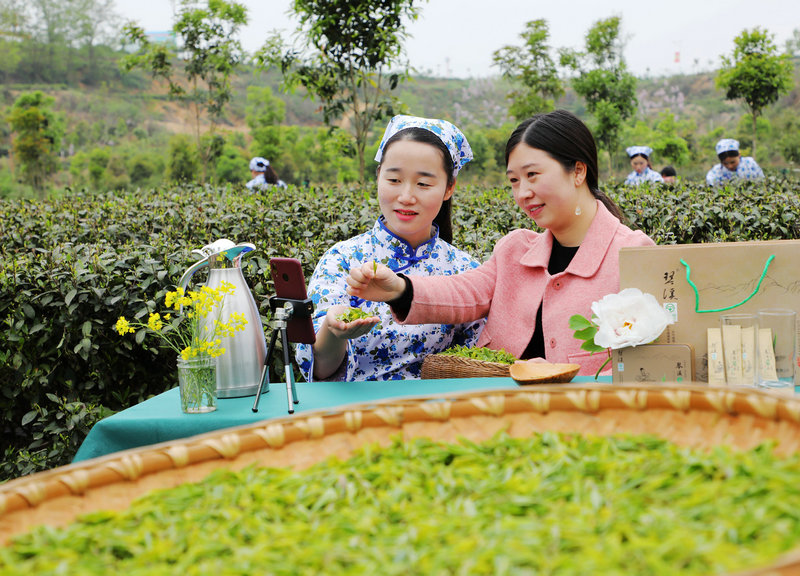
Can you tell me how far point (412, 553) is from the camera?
76 cm

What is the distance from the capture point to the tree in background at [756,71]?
1570cm

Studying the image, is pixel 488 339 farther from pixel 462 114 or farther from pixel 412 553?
pixel 462 114

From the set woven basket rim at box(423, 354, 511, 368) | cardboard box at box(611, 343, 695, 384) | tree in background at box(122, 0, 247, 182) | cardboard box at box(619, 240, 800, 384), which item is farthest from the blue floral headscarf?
tree in background at box(122, 0, 247, 182)

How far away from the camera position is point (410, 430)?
1143 millimetres

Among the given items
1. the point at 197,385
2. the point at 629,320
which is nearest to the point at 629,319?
the point at 629,320

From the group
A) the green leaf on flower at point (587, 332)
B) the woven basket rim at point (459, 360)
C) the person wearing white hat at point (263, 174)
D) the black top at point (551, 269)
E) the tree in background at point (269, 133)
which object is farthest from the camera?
the tree in background at point (269, 133)

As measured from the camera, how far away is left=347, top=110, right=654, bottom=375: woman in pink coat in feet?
6.80

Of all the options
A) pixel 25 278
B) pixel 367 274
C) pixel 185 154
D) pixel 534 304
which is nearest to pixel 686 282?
pixel 534 304

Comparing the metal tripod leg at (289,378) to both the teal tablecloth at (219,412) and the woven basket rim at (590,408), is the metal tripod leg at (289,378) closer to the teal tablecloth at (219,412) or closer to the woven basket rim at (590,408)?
the teal tablecloth at (219,412)

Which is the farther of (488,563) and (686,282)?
(686,282)

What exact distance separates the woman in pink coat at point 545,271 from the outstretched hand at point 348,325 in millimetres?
193

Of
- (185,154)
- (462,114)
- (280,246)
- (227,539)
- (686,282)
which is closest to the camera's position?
(227,539)

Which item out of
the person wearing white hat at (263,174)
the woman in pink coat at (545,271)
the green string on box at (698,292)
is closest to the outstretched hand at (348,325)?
the woman in pink coat at (545,271)

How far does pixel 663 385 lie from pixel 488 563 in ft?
1.74
